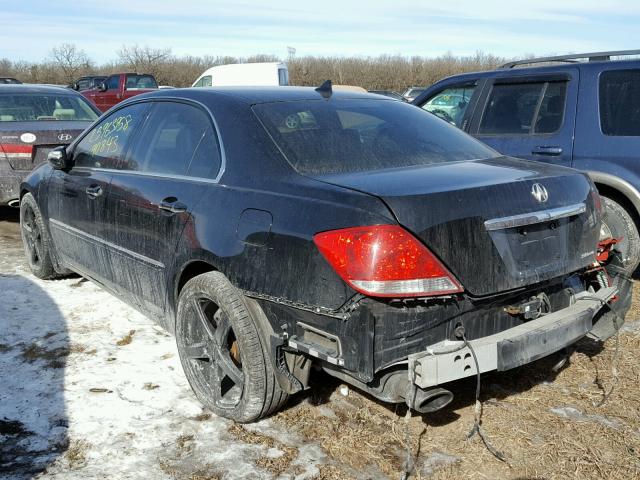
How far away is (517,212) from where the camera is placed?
2.83 metres

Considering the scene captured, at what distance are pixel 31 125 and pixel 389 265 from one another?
624 centimetres

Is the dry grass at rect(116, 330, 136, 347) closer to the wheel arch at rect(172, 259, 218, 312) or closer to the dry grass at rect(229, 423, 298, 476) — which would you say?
the wheel arch at rect(172, 259, 218, 312)

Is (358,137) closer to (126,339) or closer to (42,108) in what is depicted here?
(126,339)

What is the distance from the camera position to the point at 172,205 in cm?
352

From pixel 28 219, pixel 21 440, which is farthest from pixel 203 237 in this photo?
pixel 28 219

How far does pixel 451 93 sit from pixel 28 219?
13.3 feet

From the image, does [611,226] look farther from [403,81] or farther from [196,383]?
[403,81]

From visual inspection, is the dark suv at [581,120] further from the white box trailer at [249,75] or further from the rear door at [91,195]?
the white box trailer at [249,75]

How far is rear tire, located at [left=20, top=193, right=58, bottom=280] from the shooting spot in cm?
545

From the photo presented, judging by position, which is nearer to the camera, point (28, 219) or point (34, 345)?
point (34, 345)

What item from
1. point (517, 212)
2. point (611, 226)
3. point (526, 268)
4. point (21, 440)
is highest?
point (517, 212)

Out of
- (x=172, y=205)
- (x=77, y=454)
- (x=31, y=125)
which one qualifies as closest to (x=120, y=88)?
(x=31, y=125)

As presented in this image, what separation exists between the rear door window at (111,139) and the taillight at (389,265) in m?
2.15

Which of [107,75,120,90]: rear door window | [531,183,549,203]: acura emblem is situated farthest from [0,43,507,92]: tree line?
[531,183,549,203]: acura emblem
